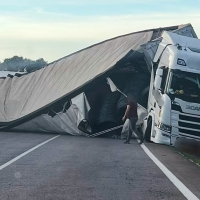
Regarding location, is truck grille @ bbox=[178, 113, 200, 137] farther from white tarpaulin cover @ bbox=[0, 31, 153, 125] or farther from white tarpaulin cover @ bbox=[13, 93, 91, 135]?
white tarpaulin cover @ bbox=[0, 31, 153, 125]

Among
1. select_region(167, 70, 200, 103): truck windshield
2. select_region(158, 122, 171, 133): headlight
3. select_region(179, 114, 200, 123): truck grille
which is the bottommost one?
select_region(158, 122, 171, 133): headlight

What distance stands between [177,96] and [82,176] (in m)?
6.91

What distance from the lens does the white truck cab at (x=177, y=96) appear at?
16.9 metres

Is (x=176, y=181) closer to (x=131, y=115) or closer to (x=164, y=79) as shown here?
(x=164, y=79)

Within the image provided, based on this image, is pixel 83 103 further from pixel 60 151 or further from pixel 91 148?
pixel 60 151

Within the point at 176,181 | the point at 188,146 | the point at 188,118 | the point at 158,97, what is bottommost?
the point at 188,146

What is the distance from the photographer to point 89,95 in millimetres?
23422

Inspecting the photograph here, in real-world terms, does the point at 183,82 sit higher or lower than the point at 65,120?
higher

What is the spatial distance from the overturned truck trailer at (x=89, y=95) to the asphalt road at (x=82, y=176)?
19.7 feet

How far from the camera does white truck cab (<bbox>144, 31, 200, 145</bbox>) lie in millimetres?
16906

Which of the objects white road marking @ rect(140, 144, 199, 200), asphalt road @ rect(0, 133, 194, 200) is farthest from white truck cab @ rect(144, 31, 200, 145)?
white road marking @ rect(140, 144, 199, 200)

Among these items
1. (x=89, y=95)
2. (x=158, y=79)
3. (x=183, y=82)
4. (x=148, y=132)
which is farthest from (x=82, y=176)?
(x=89, y=95)

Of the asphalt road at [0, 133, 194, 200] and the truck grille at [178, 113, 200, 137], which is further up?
the truck grille at [178, 113, 200, 137]

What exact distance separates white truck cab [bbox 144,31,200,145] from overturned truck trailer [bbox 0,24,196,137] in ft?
12.9
